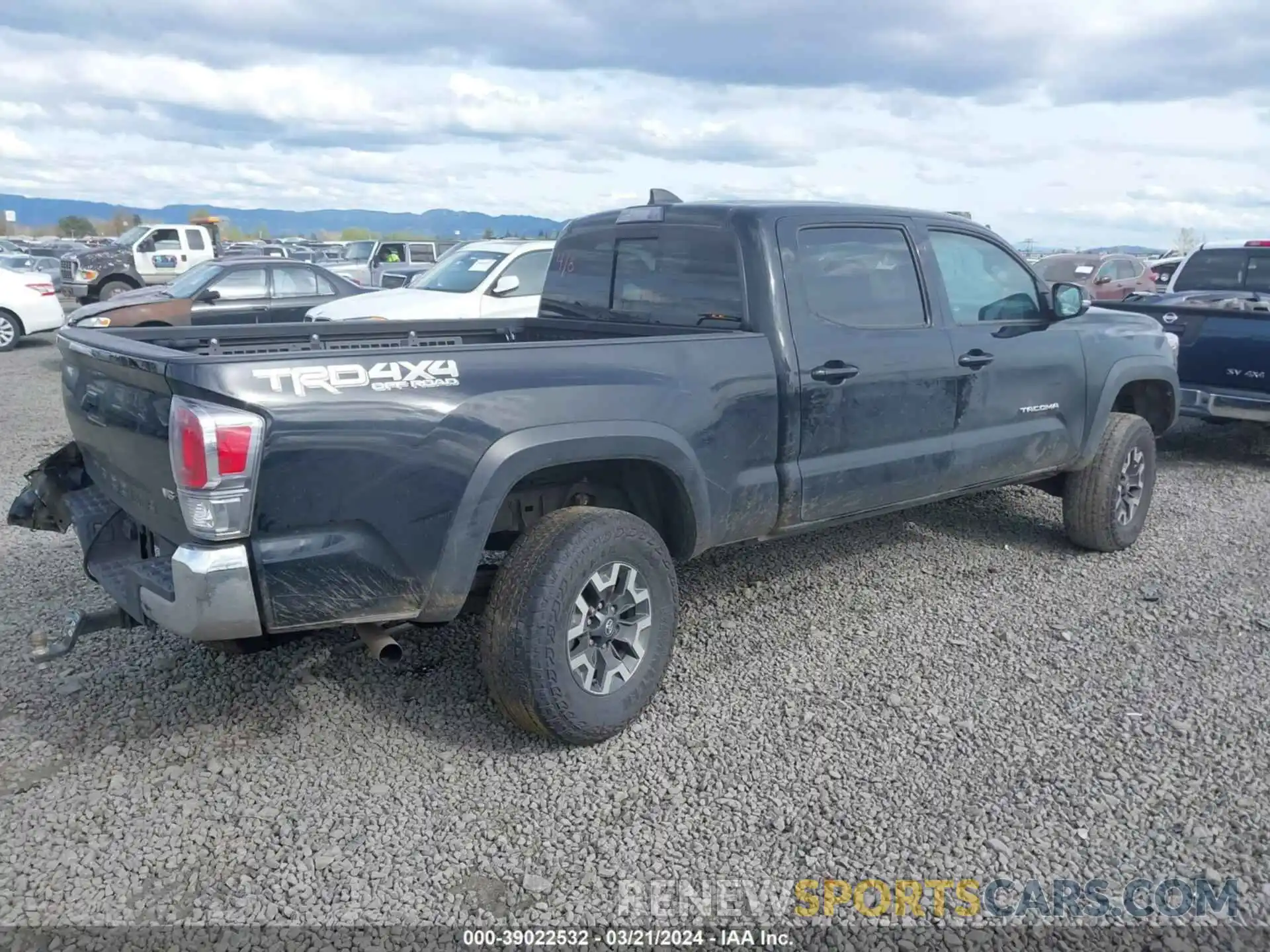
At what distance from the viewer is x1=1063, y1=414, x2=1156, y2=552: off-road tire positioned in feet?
18.4

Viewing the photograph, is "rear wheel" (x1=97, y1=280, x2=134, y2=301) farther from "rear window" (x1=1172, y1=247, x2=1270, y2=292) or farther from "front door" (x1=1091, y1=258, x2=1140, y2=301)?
"rear window" (x1=1172, y1=247, x2=1270, y2=292)

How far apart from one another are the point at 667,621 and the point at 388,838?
125 cm

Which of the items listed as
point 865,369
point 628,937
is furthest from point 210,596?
point 865,369

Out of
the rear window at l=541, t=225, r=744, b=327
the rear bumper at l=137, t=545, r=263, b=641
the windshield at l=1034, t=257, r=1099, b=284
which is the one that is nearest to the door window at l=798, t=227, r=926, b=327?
the rear window at l=541, t=225, r=744, b=327

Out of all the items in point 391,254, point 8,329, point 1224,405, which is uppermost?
point 391,254

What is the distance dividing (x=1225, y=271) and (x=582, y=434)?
29.8 ft

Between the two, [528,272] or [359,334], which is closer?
[359,334]

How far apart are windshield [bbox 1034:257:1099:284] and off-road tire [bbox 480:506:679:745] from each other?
15857 mm

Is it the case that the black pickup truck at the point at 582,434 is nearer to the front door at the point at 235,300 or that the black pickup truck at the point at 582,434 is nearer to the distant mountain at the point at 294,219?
the front door at the point at 235,300

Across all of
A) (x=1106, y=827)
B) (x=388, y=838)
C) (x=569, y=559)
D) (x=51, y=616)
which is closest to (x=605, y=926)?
(x=388, y=838)

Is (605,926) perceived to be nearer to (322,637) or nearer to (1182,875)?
(1182,875)

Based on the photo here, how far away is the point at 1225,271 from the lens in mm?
9992

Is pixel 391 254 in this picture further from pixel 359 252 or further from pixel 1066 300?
pixel 1066 300

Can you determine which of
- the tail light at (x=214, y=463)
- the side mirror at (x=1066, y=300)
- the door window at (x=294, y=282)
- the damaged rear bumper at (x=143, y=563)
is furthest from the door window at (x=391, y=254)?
the tail light at (x=214, y=463)
